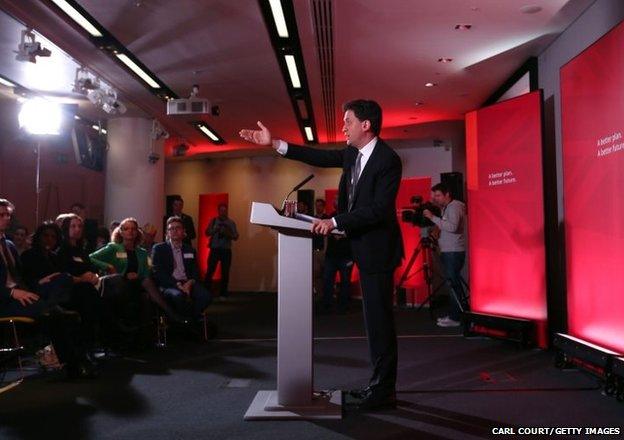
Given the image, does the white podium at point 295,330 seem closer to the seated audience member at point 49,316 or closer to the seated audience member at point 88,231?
the seated audience member at point 49,316

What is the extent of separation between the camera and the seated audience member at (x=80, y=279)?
14.4 feet

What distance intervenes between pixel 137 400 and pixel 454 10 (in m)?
3.99

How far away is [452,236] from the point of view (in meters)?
6.18

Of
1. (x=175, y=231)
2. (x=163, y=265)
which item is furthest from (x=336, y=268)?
(x=163, y=265)

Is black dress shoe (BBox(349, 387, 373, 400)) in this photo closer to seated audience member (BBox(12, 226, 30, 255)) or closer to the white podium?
the white podium

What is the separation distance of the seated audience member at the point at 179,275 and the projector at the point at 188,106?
1.83 metres

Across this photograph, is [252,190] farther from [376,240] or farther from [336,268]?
[376,240]

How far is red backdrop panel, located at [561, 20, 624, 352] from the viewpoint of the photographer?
3488 mm

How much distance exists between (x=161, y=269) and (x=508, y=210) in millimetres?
3451

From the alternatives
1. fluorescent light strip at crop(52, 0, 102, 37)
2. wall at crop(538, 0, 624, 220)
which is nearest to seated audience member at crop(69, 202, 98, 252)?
fluorescent light strip at crop(52, 0, 102, 37)

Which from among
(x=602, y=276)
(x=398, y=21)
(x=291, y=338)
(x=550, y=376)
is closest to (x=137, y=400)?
(x=291, y=338)

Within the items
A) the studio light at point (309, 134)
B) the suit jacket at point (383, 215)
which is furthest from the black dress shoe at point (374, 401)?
the studio light at point (309, 134)

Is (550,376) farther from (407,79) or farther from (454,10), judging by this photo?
(407,79)

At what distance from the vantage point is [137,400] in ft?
10.5
